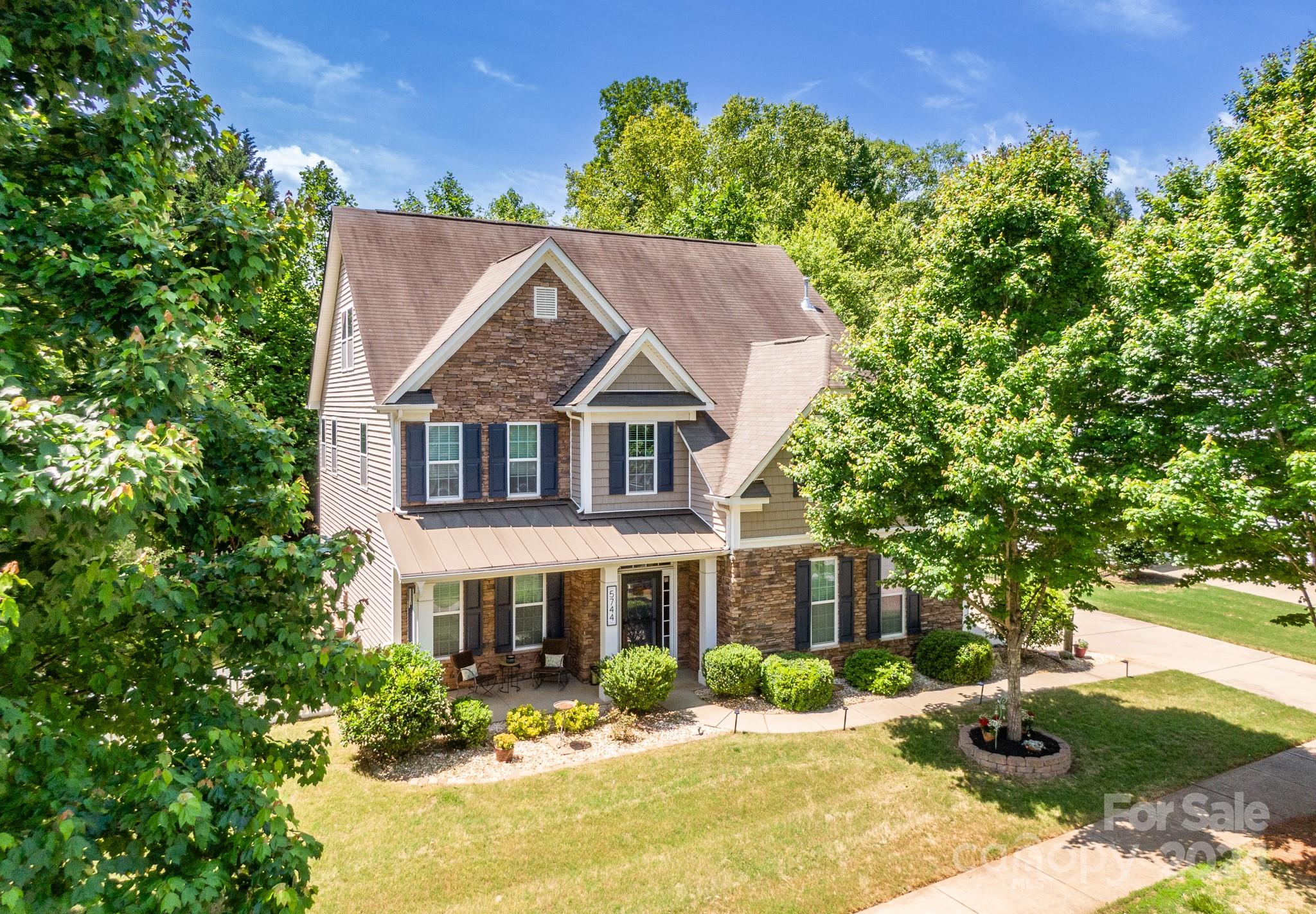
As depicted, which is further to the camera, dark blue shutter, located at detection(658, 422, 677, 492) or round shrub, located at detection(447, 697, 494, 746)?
dark blue shutter, located at detection(658, 422, 677, 492)

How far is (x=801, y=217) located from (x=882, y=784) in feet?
125

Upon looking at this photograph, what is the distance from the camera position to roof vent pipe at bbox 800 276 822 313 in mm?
23391

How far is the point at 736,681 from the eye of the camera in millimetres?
15523

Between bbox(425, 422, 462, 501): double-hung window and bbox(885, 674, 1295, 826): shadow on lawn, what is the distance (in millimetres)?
10503

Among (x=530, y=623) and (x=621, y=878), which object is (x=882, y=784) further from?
(x=530, y=623)

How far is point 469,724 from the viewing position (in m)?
13.4

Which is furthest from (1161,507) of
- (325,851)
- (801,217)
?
(801,217)

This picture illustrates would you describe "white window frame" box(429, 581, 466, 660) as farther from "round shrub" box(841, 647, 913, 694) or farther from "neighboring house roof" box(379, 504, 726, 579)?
"round shrub" box(841, 647, 913, 694)

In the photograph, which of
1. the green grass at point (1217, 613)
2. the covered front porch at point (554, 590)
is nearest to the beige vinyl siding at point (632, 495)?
the covered front porch at point (554, 590)

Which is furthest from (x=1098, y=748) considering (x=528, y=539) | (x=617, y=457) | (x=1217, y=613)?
(x=1217, y=613)

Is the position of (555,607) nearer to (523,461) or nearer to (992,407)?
(523,461)

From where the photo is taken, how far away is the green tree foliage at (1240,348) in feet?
29.8

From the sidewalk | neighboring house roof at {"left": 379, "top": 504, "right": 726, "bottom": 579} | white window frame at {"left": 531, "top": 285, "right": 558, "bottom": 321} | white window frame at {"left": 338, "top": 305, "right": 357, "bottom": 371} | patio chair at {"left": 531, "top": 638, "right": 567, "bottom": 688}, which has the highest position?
white window frame at {"left": 531, "top": 285, "right": 558, "bottom": 321}

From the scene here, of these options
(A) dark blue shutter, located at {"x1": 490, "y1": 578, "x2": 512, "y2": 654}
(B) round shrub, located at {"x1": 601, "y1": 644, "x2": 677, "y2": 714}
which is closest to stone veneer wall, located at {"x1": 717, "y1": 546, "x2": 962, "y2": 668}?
(B) round shrub, located at {"x1": 601, "y1": 644, "x2": 677, "y2": 714}
